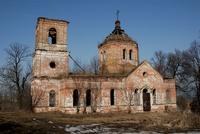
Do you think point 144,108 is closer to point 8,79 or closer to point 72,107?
point 72,107

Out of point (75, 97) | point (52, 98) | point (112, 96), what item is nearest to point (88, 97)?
point (75, 97)

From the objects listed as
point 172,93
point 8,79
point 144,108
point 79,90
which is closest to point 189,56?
point 172,93

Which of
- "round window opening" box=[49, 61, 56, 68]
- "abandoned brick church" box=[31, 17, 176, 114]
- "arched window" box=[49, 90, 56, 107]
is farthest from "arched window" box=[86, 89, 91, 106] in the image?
"round window opening" box=[49, 61, 56, 68]

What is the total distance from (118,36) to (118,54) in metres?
2.63

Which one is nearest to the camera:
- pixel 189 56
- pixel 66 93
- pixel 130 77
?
pixel 66 93

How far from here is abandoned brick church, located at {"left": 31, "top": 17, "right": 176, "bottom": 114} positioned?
1183 inches

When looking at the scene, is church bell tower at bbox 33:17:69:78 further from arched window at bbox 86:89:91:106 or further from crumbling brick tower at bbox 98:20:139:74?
crumbling brick tower at bbox 98:20:139:74

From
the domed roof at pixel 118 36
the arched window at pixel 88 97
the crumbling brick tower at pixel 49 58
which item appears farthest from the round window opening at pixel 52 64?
the domed roof at pixel 118 36

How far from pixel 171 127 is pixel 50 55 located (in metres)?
18.5

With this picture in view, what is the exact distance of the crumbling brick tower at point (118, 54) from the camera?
34.8 metres

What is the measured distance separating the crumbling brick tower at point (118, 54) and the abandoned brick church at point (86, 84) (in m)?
0.13

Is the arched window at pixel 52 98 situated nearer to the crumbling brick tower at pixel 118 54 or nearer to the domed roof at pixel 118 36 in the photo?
the crumbling brick tower at pixel 118 54

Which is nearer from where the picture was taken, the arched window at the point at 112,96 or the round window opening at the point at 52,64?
the round window opening at the point at 52,64

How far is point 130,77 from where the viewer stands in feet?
105
